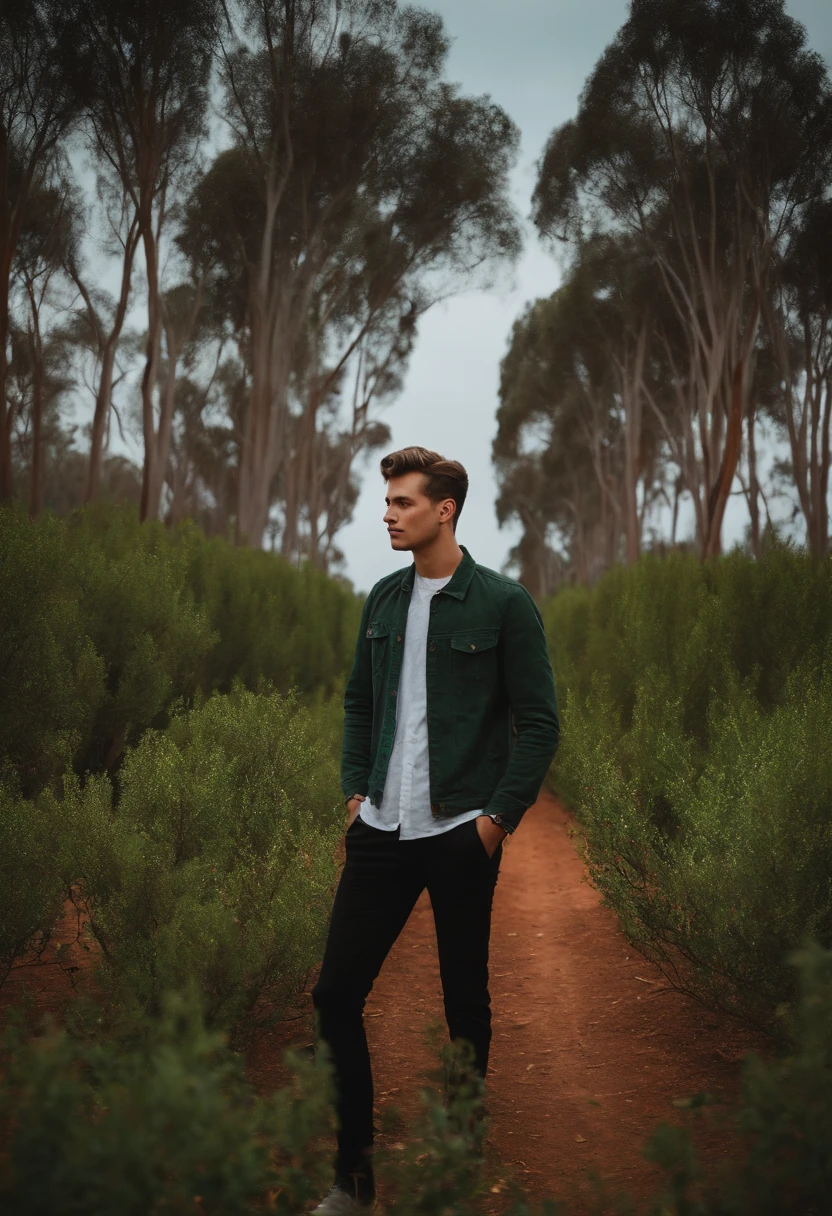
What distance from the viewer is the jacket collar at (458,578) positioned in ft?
9.30

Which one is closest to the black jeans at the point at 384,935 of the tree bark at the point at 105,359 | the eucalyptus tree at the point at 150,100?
the tree bark at the point at 105,359

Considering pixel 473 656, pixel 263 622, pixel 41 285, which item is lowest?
pixel 473 656

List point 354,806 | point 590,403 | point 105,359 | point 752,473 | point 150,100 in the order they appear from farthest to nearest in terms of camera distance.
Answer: point 590,403 < point 752,473 < point 105,359 < point 150,100 < point 354,806

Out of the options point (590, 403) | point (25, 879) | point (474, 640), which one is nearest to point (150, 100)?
point (25, 879)

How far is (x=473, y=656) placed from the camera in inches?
109

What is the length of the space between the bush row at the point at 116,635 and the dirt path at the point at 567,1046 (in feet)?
6.92

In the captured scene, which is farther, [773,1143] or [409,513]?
[409,513]

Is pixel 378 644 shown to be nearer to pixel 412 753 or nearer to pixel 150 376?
pixel 412 753

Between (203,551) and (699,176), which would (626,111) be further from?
(203,551)

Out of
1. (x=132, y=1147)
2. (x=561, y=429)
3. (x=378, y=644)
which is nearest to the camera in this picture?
(x=132, y=1147)

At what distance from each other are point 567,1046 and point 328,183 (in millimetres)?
15366

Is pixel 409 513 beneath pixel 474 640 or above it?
above

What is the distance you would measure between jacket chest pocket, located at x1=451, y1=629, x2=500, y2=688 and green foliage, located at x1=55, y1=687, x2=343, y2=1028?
4.96ft

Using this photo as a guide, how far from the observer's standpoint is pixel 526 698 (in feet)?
9.11
